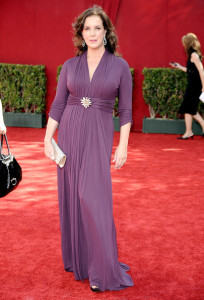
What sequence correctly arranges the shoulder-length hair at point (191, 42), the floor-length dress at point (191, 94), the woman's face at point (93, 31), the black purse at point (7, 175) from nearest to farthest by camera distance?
the woman's face at point (93, 31)
the black purse at point (7, 175)
the shoulder-length hair at point (191, 42)
the floor-length dress at point (191, 94)

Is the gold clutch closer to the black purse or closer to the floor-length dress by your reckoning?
the black purse

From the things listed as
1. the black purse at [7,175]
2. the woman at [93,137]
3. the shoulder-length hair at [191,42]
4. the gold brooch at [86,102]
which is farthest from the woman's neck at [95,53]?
the shoulder-length hair at [191,42]

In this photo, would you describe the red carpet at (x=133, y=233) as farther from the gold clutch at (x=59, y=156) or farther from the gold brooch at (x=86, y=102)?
the gold brooch at (x=86, y=102)

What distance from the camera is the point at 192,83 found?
32.7 feet

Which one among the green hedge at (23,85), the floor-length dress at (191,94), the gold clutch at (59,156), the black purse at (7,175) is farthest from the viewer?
the green hedge at (23,85)

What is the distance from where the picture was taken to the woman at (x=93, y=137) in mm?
3328

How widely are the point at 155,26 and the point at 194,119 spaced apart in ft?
7.88

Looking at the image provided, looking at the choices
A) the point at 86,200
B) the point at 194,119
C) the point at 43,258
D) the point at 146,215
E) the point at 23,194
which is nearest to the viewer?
the point at 86,200

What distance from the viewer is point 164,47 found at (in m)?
11.3

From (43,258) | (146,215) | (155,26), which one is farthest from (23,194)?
(155,26)

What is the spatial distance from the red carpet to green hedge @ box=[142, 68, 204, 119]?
318 centimetres

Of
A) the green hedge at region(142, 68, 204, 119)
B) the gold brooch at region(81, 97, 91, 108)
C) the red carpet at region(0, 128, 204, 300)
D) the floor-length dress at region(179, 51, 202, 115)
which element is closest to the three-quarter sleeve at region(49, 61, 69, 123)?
the gold brooch at region(81, 97, 91, 108)

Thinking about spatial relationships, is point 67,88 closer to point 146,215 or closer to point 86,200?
point 86,200

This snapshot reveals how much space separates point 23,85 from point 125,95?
8.50 m
